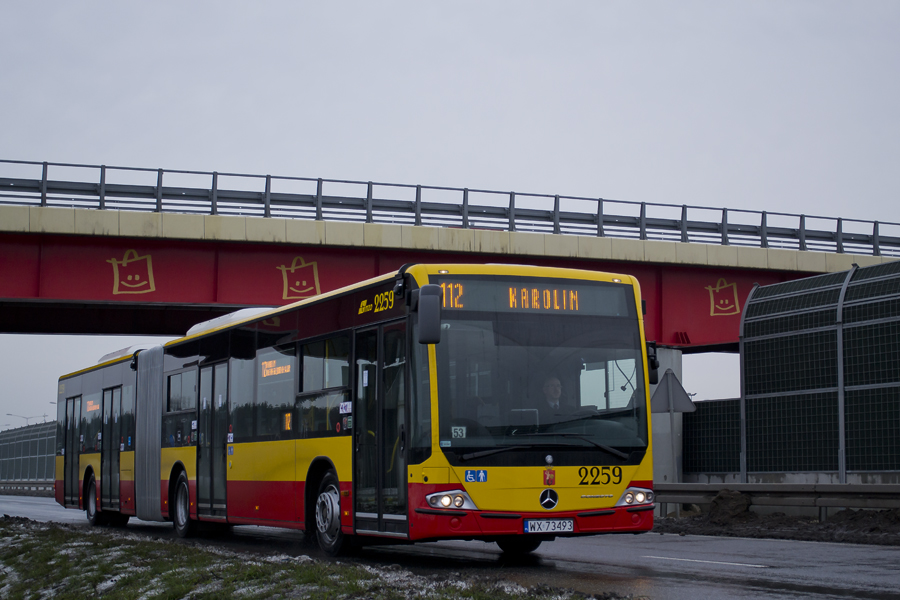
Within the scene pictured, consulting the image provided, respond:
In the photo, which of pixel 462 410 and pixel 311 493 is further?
pixel 311 493

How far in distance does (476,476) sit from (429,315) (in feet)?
5.26

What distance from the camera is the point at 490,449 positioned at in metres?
10.6

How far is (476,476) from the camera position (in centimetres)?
1052

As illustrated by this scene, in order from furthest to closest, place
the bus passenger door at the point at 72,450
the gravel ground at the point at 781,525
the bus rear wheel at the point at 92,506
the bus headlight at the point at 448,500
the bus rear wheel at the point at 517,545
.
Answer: the bus passenger door at the point at 72,450, the bus rear wheel at the point at 92,506, the gravel ground at the point at 781,525, the bus rear wheel at the point at 517,545, the bus headlight at the point at 448,500

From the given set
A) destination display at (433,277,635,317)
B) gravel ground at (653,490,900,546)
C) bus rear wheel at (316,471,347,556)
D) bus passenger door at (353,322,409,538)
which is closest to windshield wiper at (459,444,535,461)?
bus passenger door at (353,322,409,538)

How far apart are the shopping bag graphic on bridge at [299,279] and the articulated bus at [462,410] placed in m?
13.8

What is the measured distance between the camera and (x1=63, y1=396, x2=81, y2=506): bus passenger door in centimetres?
2373

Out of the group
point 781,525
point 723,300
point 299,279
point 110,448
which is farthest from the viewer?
point 723,300

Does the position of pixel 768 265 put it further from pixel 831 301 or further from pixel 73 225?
pixel 73 225

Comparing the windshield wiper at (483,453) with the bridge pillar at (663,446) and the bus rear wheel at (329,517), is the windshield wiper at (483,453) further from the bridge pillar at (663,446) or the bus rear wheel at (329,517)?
the bridge pillar at (663,446)

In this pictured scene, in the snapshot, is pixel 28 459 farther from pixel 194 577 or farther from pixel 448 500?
pixel 448 500

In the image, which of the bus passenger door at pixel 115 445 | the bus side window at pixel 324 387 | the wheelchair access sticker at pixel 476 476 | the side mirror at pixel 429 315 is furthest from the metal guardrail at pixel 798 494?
the bus passenger door at pixel 115 445

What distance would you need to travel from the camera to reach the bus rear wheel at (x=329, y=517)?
12375mm

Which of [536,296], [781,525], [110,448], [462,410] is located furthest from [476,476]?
[110,448]
